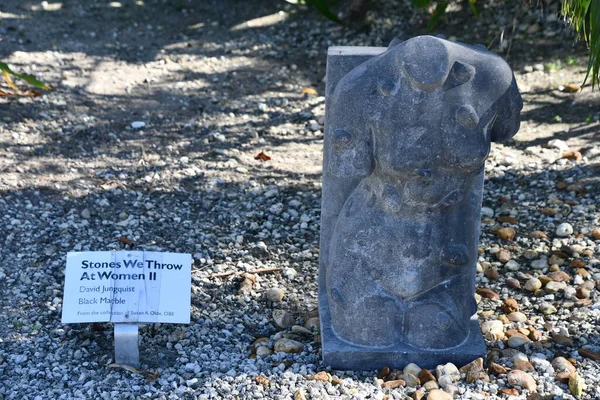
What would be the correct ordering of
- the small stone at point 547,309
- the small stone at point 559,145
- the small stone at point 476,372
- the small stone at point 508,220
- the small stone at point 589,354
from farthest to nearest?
the small stone at point 559,145 → the small stone at point 508,220 → the small stone at point 547,309 → the small stone at point 589,354 → the small stone at point 476,372

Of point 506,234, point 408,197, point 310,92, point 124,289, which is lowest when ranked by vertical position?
point 506,234

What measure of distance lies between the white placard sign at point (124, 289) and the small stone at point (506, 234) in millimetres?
1546

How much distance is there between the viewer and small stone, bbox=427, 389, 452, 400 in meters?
2.77

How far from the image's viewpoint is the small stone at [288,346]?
309cm

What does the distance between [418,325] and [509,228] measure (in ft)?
3.78

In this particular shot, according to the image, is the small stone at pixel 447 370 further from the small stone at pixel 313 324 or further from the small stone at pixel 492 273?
the small stone at pixel 492 273

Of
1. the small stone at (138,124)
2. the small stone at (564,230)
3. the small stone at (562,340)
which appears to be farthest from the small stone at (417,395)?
the small stone at (138,124)

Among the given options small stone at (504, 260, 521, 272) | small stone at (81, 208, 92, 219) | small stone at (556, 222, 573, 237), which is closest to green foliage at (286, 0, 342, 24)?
small stone at (81, 208, 92, 219)

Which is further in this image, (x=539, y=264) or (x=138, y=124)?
(x=138, y=124)

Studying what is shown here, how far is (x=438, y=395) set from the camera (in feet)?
9.12

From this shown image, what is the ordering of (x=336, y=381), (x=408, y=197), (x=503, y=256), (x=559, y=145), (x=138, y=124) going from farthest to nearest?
(x=138, y=124), (x=559, y=145), (x=503, y=256), (x=336, y=381), (x=408, y=197)

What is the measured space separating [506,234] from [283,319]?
3.88 ft

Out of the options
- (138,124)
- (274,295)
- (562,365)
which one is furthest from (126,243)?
(562,365)

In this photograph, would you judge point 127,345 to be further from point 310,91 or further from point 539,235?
point 310,91
